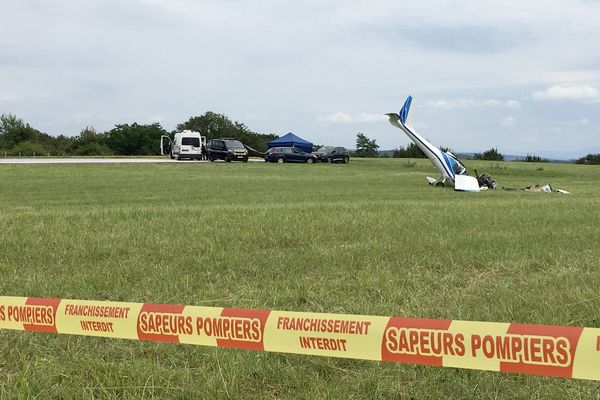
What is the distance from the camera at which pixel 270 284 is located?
507 centimetres

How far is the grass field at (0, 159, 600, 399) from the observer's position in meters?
3.10

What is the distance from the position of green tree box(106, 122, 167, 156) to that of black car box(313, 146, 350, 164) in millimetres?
47942

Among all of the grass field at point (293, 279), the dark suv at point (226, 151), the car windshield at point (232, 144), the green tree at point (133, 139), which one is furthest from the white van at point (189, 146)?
the green tree at point (133, 139)

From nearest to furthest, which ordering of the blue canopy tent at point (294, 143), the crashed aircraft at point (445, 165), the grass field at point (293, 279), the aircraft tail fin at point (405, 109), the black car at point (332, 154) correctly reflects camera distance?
the grass field at point (293, 279) < the crashed aircraft at point (445, 165) < the aircraft tail fin at point (405, 109) < the black car at point (332, 154) < the blue canopy tent at point (294, 143)

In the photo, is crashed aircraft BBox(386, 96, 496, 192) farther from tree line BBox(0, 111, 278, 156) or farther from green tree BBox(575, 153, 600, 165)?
tree line BBox(0, 111, 278, 156)

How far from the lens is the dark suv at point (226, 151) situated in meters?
45.5

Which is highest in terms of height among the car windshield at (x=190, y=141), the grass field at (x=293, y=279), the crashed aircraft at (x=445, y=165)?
the car windshield at (x=190, y=141)

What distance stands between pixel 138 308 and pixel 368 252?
140 inches

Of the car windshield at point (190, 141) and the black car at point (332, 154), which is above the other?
the car windshield at point (190, 141)

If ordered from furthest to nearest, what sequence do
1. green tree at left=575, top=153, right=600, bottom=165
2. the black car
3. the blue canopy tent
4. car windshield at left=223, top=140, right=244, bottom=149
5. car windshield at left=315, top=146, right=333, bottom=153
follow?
green tree at left=575, top=153, right=600, bottom=165, the blue canopy tent, car windshield at left=315, top=146, right=333, bottom=153, the black car, car windshield at left=223, top=140, right=244, bottom=149

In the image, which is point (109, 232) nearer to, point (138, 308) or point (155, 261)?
point (155, 261)

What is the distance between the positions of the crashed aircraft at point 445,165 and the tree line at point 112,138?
6407cm

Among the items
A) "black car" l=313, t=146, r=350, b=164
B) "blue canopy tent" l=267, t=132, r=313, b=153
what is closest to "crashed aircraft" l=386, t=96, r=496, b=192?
"black car" l=313, t=146, r=350, b=164

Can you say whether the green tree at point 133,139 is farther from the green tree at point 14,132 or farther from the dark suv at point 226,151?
the dark suv at point 226,151
